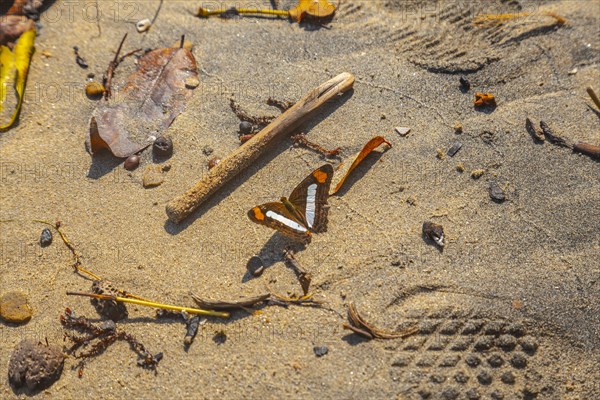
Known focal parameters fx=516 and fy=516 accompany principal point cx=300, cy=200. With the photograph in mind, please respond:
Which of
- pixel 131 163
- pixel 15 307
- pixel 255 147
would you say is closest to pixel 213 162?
pixel 255 147

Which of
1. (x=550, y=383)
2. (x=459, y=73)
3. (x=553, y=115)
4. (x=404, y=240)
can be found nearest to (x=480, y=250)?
(x=404, y=240)

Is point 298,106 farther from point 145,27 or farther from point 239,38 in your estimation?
point 145,27

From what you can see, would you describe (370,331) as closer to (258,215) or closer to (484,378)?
(484,378)

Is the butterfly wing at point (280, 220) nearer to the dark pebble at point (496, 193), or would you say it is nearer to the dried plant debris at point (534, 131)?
the dark pebble at point (496, 193)

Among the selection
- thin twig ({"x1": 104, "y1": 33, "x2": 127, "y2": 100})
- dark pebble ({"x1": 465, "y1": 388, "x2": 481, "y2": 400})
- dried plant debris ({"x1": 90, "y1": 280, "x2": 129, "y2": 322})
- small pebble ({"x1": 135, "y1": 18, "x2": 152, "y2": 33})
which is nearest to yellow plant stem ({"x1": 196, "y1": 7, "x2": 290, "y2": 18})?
small pebble ({"x1": 135, "y1": 18, "x2": 152, "y2": 33})

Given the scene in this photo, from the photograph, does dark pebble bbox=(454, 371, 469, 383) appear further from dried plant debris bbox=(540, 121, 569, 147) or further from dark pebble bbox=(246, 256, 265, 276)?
dried plant debris bbox=(540, 121, 569, 147)
